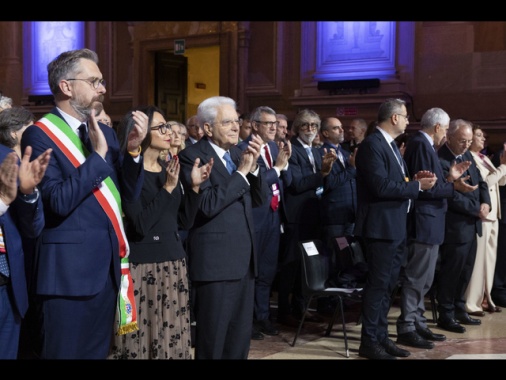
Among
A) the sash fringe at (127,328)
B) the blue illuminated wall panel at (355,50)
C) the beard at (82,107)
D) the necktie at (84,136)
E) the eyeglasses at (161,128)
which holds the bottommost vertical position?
the sash fringe at (127,328)

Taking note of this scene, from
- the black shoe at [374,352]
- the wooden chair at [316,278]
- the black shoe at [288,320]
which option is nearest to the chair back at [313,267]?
the wooden chair at [316,278]

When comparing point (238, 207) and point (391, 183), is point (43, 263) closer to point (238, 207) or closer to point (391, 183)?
point (238, 207)

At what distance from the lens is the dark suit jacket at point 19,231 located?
8.50 feet

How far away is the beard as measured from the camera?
2834mm

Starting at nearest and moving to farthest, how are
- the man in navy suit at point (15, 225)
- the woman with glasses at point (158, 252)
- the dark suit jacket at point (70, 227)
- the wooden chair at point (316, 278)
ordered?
1. the man in navy suit at point (15, 225)
2. the dark suit jacket at point (70, 227)
3. the woman with glasses at point (158, 252)
4. the wooden chair at point (316, 278)

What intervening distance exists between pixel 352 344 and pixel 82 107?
308 centimetres

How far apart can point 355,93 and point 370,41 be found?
2.50 feet

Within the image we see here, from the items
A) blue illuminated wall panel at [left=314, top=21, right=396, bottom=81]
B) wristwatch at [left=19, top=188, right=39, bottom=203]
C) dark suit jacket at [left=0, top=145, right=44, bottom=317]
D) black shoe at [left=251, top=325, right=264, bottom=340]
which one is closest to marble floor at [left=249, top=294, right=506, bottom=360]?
black shoe at [left=251, top=325, right=264, bottom=340]

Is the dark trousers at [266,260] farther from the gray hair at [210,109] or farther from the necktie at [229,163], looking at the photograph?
the gray hair at [210,109]

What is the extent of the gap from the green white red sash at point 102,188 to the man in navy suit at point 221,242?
593 mm

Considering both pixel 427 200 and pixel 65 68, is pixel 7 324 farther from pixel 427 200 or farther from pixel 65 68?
pixel 427 200

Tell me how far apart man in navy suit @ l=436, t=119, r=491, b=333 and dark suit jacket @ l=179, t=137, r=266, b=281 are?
2585 millimetres

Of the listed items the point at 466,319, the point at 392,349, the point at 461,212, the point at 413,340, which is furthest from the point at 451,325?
the point at 392,349

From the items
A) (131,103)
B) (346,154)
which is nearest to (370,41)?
(346,154)
